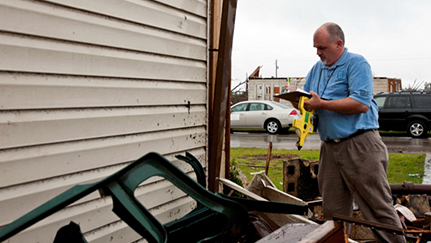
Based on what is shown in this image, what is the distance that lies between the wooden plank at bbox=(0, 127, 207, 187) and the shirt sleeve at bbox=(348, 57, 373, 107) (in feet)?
4.53

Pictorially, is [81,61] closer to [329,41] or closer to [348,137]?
[329,41]

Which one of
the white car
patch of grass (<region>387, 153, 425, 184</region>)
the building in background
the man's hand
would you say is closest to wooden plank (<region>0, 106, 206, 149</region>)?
the man's hand

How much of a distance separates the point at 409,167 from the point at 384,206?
5331 millimetres

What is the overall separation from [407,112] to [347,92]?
1279cm

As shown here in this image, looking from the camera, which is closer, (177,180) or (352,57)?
(177,180)

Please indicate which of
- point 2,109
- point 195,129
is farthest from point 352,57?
point 2,109

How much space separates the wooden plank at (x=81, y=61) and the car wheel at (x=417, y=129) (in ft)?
43.8

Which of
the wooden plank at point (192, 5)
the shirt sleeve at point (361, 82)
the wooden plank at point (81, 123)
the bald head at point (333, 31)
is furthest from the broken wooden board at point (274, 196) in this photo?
the wooden plank at point (192, 5)

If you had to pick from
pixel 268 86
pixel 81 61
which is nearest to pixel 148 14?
pixel 81 61

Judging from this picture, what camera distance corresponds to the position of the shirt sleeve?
9.07ft

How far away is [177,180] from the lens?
1.49 meters

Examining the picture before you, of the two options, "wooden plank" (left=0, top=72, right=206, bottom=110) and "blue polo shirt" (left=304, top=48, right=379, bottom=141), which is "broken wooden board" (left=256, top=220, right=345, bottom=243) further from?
"wooden plank" (left=0, top=72, right=206, bottom=110)

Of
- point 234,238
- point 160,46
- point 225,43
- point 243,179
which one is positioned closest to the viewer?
point 234,238

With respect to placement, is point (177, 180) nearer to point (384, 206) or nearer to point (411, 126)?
point (384, 206)
